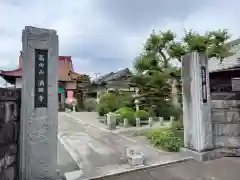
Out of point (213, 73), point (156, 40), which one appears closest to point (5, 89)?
point (213, 73)

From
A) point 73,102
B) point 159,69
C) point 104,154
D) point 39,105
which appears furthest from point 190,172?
point 73,102

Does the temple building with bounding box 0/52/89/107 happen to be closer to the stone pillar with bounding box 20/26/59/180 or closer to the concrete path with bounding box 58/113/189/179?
the concrete path with bounding box 58/113/189/179

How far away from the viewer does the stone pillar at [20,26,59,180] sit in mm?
4660

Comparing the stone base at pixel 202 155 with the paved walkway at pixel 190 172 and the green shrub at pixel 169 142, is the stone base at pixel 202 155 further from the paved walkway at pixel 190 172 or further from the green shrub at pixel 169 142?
the green shrub at pixel 169 142

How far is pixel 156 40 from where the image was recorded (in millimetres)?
A: 17609

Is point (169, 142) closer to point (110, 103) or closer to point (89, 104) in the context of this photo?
point (110, 103)

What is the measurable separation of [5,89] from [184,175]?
4.53 m

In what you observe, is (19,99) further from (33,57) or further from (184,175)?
(184,175)

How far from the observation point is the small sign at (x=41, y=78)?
475 cm

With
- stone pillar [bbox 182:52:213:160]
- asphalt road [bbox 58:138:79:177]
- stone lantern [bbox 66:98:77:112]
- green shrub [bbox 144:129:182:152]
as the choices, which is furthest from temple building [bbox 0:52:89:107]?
stone pillar [bbox 182:52:213:160]

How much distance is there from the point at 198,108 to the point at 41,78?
465cm

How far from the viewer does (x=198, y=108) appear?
671 centimetres

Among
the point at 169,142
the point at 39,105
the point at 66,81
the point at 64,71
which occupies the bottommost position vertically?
the point at 169,142

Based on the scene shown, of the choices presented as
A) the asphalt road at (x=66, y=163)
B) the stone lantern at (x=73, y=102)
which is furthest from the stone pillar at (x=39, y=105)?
the stone lantern at (x=73, y=102)
